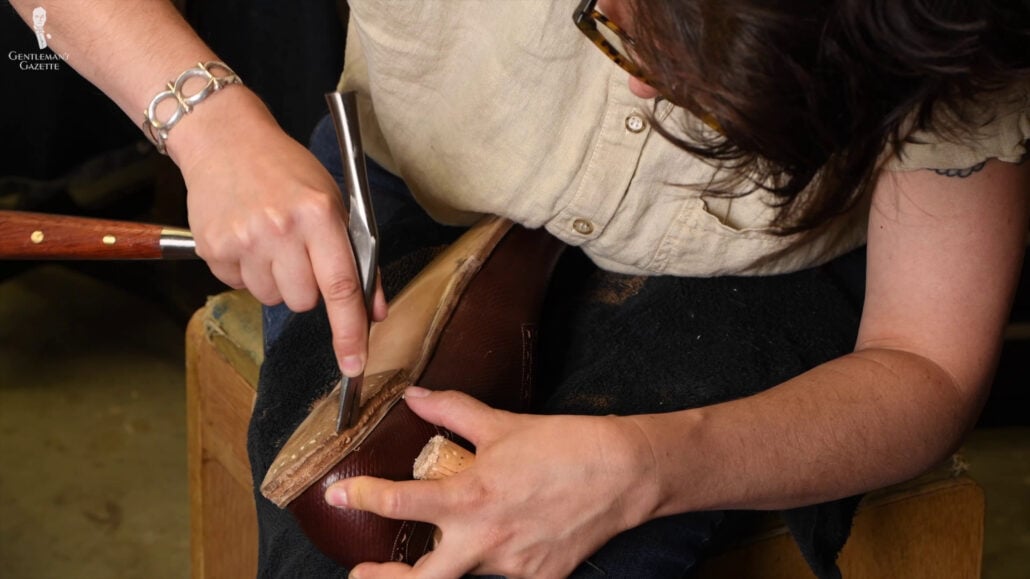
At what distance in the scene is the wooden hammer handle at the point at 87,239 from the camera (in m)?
0.71

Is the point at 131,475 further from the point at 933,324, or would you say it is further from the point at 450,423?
the point at 933,324

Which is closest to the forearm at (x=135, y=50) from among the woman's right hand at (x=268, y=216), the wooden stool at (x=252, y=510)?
the woman's right hand at (x=268, y=216)

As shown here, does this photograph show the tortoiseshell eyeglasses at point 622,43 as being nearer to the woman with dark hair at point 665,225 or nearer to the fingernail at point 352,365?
the woman with dark hair at point 665,225

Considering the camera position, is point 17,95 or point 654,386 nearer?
point 654,386

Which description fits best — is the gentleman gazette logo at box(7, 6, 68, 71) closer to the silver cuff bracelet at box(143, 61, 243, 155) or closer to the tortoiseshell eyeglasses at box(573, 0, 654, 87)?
the silver cuff bracelet at box(143, 61, 243, 155)

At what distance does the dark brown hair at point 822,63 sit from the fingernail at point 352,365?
226 millimetres

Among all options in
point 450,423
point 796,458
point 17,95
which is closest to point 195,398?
point 17,95

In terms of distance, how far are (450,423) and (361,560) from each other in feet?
0.34

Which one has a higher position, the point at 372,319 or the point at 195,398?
the point at 372,319

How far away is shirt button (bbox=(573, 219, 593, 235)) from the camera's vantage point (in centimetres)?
82

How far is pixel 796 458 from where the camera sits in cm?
73

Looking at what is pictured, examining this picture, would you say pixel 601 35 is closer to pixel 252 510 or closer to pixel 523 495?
pixel 523 495

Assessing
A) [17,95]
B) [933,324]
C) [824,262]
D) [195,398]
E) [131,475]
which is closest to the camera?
[933,324]

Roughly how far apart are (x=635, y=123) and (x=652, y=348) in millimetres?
166
